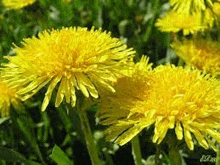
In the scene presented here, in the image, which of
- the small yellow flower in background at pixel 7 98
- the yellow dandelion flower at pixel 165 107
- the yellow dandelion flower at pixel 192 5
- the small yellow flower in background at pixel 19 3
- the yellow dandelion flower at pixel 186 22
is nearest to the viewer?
the yellow dandelion flower at pixel 165 107

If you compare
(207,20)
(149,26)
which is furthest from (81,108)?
(149,26)

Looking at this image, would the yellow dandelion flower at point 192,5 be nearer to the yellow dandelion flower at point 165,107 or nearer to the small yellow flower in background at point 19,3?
the yellow dandelion flower at point 165,107

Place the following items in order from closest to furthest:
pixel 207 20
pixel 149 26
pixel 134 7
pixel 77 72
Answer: pixel 77 72 → pixel 207 20 → pixel 149 26 → pixel 134 7

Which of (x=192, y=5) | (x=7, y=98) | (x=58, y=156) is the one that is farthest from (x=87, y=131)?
(x=192, y=5)

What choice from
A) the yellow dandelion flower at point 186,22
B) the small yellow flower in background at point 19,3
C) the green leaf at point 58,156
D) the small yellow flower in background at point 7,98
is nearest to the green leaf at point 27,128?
the small yellow flower in background at point 7,98

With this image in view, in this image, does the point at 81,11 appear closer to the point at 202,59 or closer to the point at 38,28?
the point at 38,28

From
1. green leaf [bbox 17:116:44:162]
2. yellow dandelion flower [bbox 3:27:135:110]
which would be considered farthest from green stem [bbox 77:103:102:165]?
green leaf [bbox 17:116:44:162]
